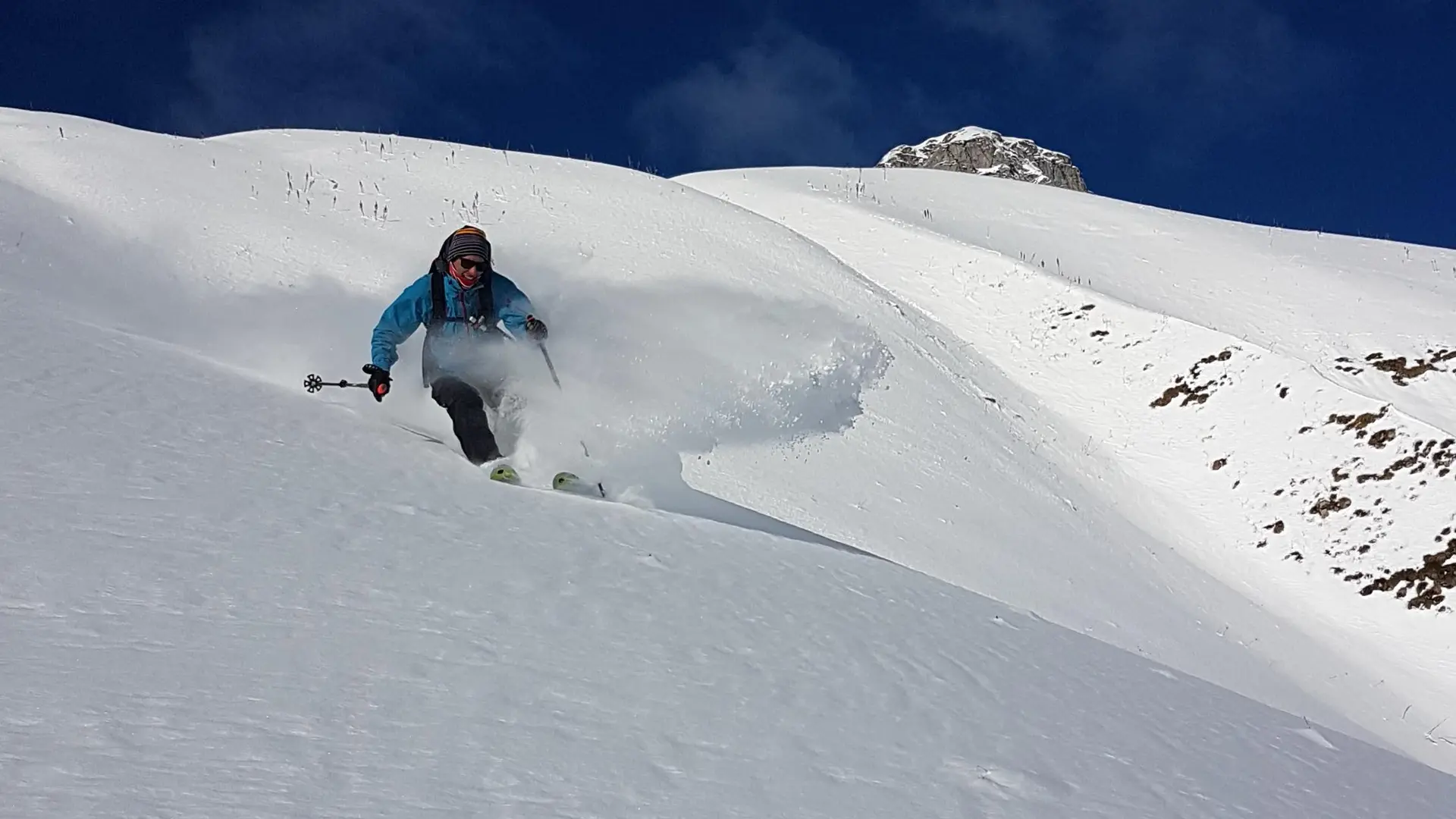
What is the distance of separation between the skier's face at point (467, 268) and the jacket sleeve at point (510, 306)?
293 millimetres

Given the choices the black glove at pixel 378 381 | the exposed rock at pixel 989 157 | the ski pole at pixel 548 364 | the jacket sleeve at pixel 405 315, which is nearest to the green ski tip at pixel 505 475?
the black glove at pixel 378 381

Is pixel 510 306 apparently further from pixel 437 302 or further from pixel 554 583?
pixel 554 583

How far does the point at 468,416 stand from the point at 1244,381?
1014 cm

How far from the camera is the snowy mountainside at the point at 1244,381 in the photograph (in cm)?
888

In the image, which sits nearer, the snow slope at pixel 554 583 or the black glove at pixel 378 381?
the snow slope at pixel 554 583

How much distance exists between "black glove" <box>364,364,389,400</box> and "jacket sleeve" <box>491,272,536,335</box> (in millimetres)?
1153

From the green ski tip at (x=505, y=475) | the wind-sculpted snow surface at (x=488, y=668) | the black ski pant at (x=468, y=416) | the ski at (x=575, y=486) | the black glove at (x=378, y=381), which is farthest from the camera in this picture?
the black glove at (x=378, y=381)

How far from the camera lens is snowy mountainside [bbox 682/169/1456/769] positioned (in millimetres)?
8883

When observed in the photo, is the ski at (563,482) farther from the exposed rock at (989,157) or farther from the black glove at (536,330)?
Result: the exposed rock at (989,157)

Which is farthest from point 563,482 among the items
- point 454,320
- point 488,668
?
point 488,668

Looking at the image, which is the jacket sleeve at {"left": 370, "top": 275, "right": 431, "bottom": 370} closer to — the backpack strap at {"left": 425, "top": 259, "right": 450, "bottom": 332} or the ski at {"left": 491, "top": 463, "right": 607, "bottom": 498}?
the backpack strap at {"left": 425, "top": 259, "right": 450, "bottom": 332}

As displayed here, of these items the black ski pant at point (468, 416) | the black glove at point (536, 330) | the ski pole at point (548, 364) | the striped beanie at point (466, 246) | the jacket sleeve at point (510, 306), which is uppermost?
the striped beanie at point (466, 246)

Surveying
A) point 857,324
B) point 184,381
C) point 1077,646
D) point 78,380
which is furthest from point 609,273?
point 1077,646

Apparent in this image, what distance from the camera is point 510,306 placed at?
7043 millimetres
